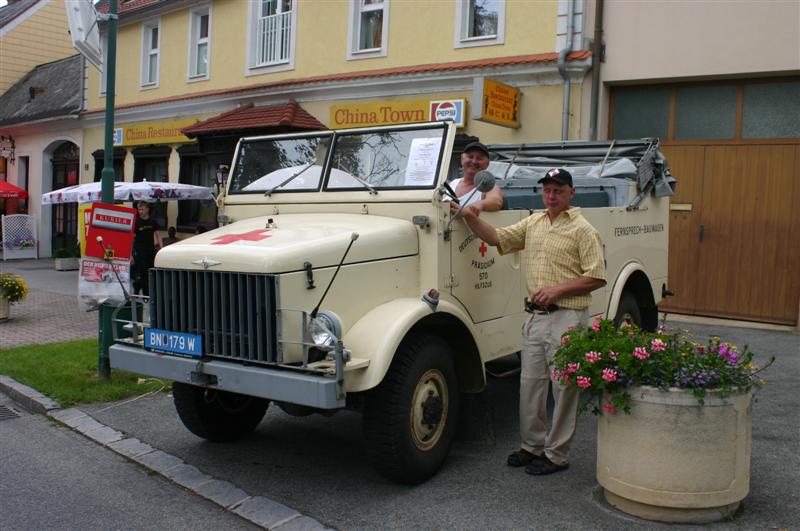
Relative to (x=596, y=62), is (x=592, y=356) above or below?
below

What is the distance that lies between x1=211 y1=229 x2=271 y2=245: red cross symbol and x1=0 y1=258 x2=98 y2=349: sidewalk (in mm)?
5361

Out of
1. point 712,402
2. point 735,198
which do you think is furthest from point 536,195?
point 735,198

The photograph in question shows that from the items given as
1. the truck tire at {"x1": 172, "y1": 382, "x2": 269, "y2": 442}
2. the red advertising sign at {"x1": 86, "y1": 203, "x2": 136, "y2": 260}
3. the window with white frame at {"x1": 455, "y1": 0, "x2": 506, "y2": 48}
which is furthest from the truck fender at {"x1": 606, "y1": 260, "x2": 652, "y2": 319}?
the window with white frame at {"x1": 455, "y1": 0, "x2": 506, "y2": 48}

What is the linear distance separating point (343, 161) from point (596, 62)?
23.6 ft

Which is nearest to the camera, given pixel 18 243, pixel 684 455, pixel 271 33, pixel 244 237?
pixel 684 455

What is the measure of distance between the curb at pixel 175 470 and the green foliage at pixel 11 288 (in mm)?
4441

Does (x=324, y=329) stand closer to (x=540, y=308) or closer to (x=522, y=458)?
(x=540, y=308)

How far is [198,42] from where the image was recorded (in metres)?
18.6

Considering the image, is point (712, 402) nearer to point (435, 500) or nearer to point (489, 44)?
point (435, 500)

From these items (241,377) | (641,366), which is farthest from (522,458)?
(241,377)

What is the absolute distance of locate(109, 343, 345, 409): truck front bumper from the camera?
13.4ft

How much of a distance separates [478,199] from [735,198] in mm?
6784

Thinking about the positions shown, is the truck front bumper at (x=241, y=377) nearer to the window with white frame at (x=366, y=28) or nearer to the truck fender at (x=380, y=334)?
the truck fender at (x=380, y=334)

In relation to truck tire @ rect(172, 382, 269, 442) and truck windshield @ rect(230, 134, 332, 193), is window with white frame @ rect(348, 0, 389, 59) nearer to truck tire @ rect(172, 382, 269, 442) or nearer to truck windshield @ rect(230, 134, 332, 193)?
truck windshield @ rect(230, 134, 332, 193)
